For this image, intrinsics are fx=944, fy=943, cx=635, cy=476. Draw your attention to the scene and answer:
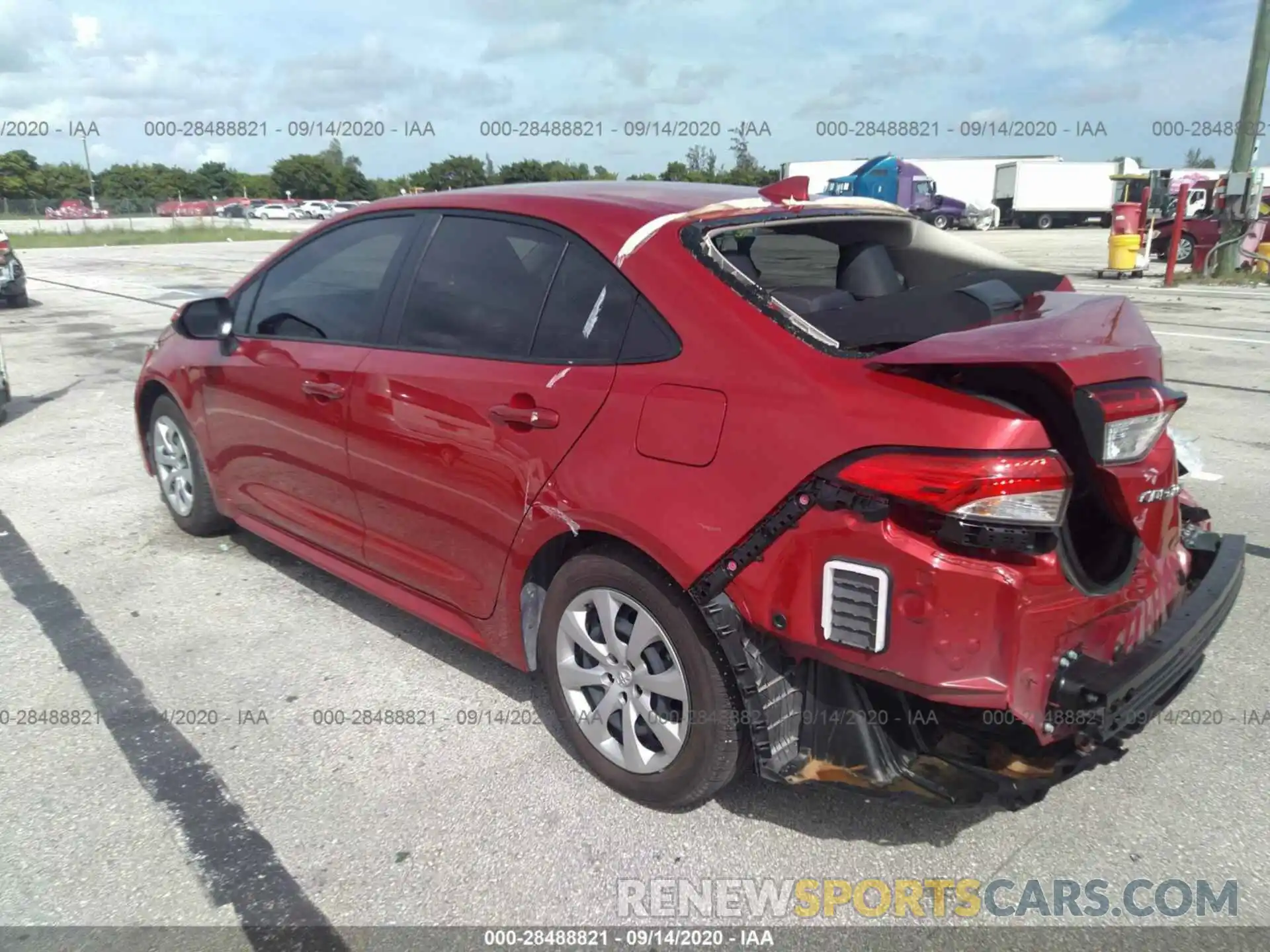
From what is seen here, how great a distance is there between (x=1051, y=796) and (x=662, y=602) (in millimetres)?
1341

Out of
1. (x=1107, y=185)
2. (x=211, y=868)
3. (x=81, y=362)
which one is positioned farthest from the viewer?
(x=1107, y=185)

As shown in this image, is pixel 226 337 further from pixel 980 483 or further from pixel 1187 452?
pixel 1187 452

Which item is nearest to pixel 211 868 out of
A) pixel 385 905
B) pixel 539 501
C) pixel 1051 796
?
pixel 385 905

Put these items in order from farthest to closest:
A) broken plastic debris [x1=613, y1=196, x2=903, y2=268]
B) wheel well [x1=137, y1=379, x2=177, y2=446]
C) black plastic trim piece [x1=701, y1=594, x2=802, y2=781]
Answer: wheel well [x1=137, y1=379, x2=177, y2=446] → broken plastic debris [x1=613, y1=196, x2=903, y2=268] → black plastic trim piece [x1=701, y1=594, x2=802, y2=781]

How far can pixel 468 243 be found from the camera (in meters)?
3.21

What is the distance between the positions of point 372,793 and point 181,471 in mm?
2653

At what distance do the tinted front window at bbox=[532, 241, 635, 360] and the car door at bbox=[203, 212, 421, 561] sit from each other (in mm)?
841

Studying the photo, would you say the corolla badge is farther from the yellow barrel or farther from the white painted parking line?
the yellow barrel

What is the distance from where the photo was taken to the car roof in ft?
9.15

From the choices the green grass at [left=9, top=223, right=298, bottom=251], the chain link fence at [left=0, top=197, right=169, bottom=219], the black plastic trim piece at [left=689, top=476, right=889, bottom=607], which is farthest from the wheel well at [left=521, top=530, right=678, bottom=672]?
the chain link fence at [left=0, top=197, right=169, bottom=219]

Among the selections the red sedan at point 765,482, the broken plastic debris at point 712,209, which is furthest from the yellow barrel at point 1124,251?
the broken plastic debris at point 712,209

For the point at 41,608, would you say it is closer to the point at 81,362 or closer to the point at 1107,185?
the point at 81,362

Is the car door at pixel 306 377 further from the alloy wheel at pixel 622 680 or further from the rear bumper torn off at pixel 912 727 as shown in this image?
the rear bumper torn off at pixel 912 727

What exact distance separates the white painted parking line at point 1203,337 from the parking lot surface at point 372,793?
6.90 meters
